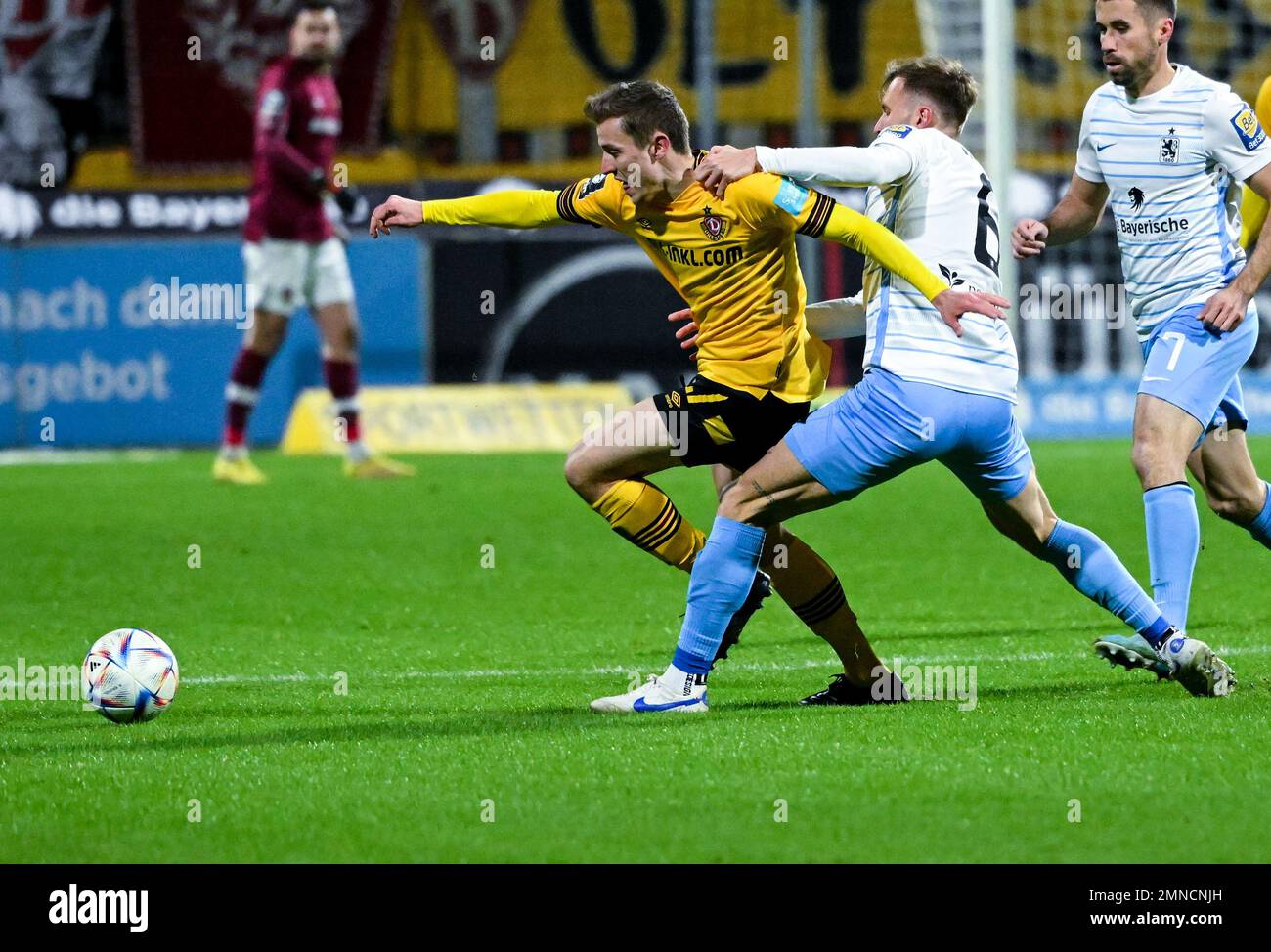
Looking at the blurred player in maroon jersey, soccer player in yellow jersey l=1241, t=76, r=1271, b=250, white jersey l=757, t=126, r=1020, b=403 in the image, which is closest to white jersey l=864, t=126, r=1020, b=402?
white jersey l=757, t=126, r=1020, b=403

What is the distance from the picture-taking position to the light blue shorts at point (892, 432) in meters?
5.20

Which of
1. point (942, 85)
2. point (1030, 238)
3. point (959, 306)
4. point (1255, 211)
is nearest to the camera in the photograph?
point (959, 306)

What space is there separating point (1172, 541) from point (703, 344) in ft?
4.67

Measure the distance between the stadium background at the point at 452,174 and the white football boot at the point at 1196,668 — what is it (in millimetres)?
10856

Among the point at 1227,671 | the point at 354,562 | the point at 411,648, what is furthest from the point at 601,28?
the point at 1227,671

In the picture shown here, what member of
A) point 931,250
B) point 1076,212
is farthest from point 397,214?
point 1076,212

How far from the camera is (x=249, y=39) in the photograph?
701 inches

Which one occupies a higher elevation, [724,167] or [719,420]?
[724,167]

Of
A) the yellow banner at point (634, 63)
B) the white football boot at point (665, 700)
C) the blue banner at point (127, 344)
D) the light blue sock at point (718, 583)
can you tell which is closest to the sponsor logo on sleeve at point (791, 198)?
the light blue sock at point (718, 583)

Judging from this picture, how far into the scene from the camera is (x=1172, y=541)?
586 centimetres

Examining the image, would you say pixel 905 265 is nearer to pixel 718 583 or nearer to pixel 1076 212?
pixel 718 583

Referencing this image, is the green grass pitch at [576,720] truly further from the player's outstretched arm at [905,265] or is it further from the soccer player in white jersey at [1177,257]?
the player's outstretched arm at [905,265]

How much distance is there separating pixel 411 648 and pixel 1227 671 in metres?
2.74

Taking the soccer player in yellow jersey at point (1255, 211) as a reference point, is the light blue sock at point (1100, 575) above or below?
below
